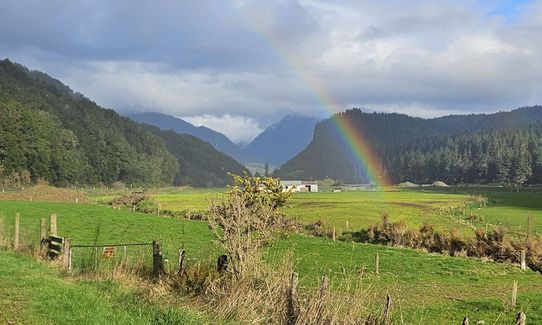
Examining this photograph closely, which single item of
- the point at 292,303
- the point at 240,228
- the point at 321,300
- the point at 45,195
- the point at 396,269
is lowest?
the point at 396,269

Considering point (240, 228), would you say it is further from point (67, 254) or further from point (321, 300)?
point (67, 254)

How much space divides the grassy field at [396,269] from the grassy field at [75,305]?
340 cm

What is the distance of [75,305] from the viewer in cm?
1233

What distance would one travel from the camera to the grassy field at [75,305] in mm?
11383

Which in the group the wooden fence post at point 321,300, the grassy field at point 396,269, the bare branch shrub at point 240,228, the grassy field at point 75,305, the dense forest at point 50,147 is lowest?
the grassy field at point 396,269

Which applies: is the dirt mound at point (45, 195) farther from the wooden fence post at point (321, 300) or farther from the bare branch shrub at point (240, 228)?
the wooden fence post at point (321, 300)

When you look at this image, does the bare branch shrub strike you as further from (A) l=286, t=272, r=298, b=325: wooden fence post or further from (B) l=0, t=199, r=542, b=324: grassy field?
(A) l=286, t=272, r=298, b=325: wooden fence post

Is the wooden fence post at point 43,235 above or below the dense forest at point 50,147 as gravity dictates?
below

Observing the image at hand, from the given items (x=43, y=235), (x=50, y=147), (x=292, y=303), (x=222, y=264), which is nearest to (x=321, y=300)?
(x=292, y=303)

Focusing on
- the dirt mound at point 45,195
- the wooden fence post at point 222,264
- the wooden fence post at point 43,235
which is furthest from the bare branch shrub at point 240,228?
the dirt mound at point 45,195

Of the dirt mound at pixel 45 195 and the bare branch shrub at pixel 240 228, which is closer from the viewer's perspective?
the bare branch shrub at pixel 240 228

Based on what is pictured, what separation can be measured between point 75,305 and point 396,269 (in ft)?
82.1

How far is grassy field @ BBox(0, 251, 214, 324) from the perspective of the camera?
1138 centimetres

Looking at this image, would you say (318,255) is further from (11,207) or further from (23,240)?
(11,207)
